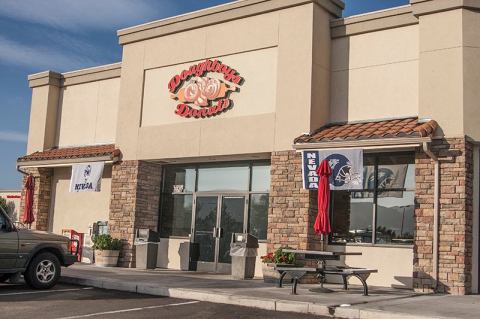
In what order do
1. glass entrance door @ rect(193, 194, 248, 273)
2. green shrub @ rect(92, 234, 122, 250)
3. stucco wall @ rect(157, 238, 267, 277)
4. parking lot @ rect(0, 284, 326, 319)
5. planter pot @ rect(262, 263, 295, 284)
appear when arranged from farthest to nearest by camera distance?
green shrub @ rect(92, 234, 122, 250), stucco wall @ rect(157, 238, 267, 277), glass entrance door @ rect(193, 194, 248, 273), planter pot @ rect(262, 263, 295, 284), parking lot @ rect(0, 284, 326, 319)

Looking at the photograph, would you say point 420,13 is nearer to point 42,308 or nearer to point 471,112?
point 471,112

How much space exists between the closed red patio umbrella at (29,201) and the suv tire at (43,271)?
7500 mm

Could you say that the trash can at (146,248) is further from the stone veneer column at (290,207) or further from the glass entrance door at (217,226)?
the stone veneer column at (290,207)

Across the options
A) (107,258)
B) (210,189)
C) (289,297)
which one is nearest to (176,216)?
(210,189)

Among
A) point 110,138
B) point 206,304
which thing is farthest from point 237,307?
point 110,138

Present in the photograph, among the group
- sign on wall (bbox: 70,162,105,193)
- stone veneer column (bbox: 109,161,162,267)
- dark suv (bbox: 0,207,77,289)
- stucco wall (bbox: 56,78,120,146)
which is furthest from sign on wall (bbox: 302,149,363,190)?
stucco wall (bbox: 56,78,120,146)

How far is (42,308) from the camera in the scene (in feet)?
32.6

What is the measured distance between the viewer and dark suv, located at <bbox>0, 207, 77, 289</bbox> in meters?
11.8

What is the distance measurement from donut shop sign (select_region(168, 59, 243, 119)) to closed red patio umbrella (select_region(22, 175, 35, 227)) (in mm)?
5925

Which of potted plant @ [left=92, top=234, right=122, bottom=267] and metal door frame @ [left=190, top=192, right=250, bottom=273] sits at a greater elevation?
metal door frame @ [left=190, top=192, right=250, bottom=273]

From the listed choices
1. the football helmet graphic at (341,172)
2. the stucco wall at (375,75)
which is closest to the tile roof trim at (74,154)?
the stucco wall at (375,75)

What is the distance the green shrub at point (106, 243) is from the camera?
18.0 m

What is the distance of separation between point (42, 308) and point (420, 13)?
10.3 metres

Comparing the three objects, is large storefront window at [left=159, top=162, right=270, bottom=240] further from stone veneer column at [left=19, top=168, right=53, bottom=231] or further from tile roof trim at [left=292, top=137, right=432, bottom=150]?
stone veneer column at [left=19, top=168, right=53, bottom=231]
